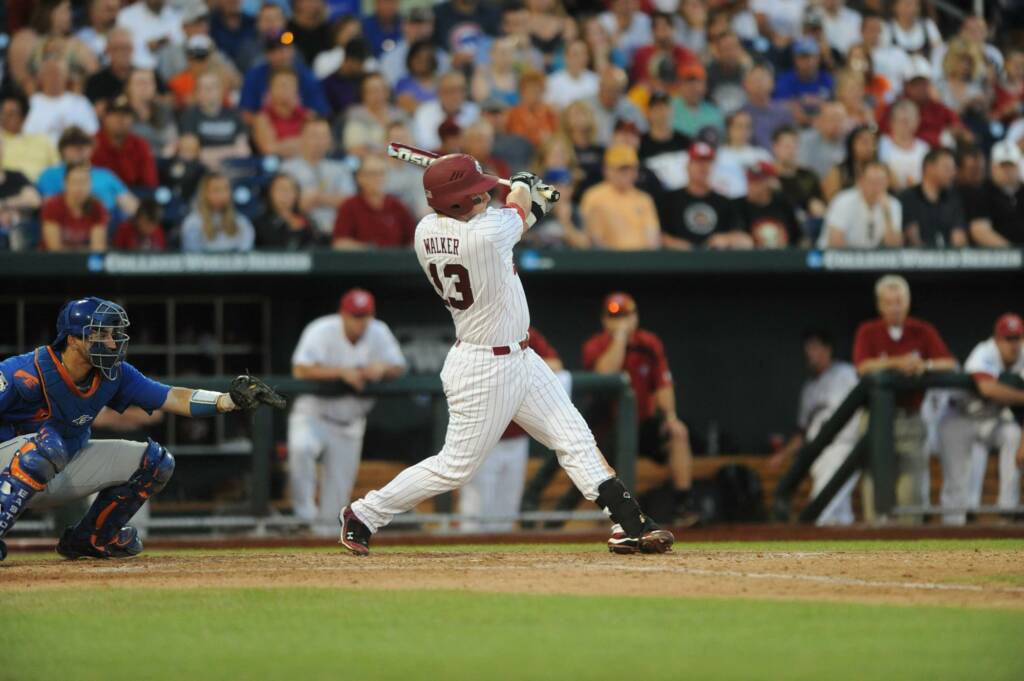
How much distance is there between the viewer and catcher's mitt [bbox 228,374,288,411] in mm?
6680

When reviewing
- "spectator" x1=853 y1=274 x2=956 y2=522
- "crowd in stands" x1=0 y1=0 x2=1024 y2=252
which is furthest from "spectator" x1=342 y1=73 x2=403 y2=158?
"spectator" x1=853 y1=274 x2=956 y2=522

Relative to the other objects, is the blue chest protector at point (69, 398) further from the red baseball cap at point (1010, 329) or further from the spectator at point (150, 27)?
the red baseball cap at point (1010, 329)

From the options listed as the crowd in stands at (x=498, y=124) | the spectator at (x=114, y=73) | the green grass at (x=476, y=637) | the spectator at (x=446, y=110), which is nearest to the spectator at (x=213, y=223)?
the crowd in stands at (x=498, y=124)

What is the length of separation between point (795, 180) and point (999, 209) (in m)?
1.55

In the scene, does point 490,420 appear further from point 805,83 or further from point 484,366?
point 805,83

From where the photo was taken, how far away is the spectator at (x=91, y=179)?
10.8 m

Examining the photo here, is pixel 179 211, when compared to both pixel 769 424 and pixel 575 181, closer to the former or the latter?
pixel 575 181

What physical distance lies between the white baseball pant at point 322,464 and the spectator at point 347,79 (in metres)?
3.31

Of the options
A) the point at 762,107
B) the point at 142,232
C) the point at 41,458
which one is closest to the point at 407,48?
the point at 762,107

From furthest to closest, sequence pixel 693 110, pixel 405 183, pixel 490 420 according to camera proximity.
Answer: pixel 693 110 → pixel 405 183 → pixel 490 420

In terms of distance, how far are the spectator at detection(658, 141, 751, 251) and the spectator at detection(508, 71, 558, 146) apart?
1076 millimetres

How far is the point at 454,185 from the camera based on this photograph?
664 cm

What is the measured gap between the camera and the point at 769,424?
509 inches

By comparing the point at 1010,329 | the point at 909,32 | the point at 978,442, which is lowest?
the point at 978,442
